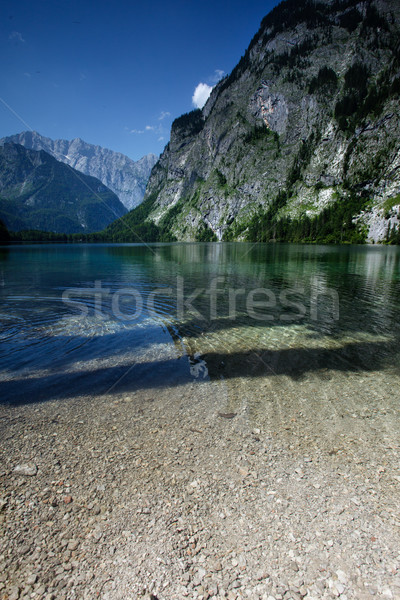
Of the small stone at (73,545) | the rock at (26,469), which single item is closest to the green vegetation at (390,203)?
the rock at (26,469)

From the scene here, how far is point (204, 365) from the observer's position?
1249 cm

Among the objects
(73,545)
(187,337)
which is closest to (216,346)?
(187,337)

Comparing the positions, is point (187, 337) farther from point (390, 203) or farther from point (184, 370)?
point (390, 203)

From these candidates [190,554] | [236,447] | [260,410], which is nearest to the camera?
[190,554]

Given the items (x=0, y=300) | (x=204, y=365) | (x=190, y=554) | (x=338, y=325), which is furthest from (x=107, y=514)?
(x=0, y=300)

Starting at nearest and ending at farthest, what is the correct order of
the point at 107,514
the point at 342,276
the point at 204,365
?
the point at 107,514
the point at 204,365
the point at 342,276

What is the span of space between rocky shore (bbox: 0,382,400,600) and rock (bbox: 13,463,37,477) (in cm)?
3

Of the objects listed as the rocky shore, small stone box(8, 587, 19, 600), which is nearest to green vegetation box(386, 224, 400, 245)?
the rocky shore

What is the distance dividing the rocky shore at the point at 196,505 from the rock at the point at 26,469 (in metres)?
0.03

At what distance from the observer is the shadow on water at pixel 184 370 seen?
1009cm

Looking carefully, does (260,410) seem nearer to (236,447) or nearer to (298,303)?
(236,447)

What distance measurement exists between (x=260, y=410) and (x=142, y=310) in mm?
15220

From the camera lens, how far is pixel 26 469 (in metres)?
6.32

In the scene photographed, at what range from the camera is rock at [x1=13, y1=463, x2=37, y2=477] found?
20.3 ft
